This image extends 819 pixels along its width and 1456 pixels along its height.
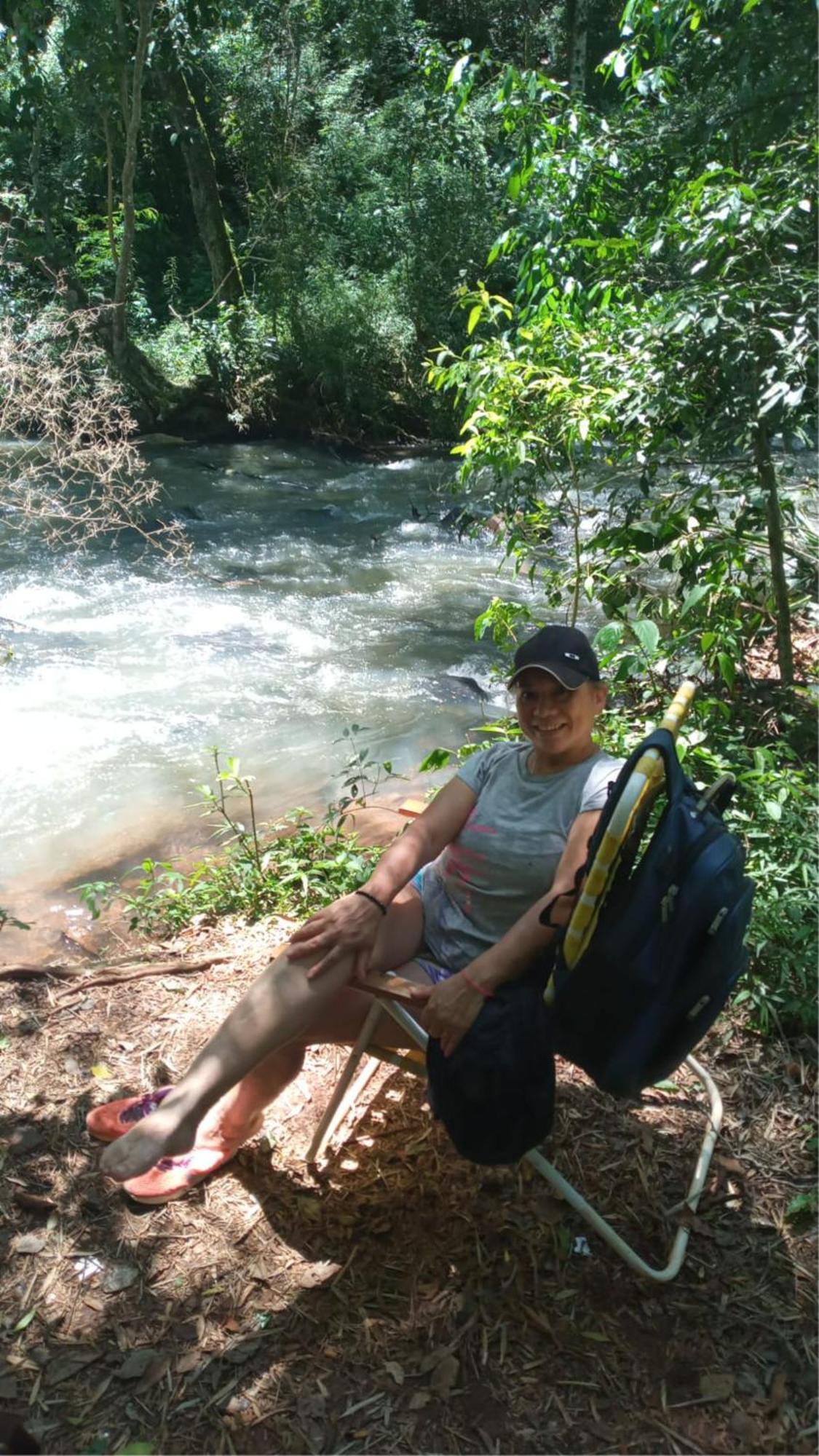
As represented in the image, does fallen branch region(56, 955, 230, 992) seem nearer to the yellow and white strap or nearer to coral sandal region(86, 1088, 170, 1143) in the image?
coral sandal region(86, 1088, 170, 1143)

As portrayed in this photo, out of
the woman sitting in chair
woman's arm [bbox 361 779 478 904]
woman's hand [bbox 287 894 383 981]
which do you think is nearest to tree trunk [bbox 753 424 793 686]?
the woman sitting in chair

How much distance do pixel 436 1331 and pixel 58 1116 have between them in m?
1.10

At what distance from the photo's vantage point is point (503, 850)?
2.47 meters

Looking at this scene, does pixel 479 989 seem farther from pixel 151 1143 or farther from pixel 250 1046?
pixel 151 1143

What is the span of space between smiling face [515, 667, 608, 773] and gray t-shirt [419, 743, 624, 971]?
0.11ft

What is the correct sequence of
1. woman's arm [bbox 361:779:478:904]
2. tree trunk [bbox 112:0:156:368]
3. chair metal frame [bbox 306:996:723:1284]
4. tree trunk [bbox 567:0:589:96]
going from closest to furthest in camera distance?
chair metal frame [bbox 306:996:723:1284], woman's arm [bbox 361:779:478:904], tree trunk [bbox 112:0:156:368], tree trunk [bbox 567:0:589:96]

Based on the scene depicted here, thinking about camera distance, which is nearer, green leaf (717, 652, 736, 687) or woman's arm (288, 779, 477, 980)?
woman's arm (288, 779, 477, 980)

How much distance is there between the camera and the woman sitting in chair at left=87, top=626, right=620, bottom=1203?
87.4 inches

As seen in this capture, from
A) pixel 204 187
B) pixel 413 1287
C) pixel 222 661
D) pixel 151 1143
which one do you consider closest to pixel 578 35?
pixel 204 187

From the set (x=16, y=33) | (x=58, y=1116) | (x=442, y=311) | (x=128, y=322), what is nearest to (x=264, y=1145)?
(x=58, y=1116)

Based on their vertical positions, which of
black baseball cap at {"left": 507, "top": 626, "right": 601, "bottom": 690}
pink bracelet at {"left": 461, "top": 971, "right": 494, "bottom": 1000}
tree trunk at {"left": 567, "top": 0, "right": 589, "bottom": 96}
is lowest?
pink bracelet at {"left": 461, "top": 971, "right": 494, "bottom": 1000}

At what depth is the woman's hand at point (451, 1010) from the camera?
214 cm

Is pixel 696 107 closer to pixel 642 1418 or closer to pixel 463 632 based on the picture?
pixel 642 1418

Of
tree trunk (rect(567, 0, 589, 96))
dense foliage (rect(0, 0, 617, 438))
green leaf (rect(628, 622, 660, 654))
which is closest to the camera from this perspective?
green leaf (rect(628, 622, 660, 654))
